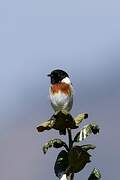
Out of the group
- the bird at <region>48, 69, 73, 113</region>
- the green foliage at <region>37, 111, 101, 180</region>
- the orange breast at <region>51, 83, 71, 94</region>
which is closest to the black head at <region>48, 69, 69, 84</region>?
the bird at <region>48, 69, 73, 113</region>

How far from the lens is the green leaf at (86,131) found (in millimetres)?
3402

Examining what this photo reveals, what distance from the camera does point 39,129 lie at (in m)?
3.42

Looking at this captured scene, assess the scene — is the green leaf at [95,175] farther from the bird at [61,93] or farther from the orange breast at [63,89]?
the orange breast at [63,89]

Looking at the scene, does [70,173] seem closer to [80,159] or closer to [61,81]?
[80,159]

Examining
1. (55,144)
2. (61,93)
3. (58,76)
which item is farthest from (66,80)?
(55,144)

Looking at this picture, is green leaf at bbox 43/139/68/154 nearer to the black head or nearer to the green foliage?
the green foliage

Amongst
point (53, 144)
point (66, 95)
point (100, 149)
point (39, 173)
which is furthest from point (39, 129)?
point (39, 173)

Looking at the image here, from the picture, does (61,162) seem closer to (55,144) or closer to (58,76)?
(55,144)

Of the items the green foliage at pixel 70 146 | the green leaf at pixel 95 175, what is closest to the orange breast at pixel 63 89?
the green foliage at pixel 70 146

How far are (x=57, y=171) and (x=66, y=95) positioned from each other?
182 centimetres

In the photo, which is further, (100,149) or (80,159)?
(100,149)

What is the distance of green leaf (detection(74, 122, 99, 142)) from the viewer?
3402 millimetres

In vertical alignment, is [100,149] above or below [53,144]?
above

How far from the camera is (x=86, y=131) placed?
11.2ft
